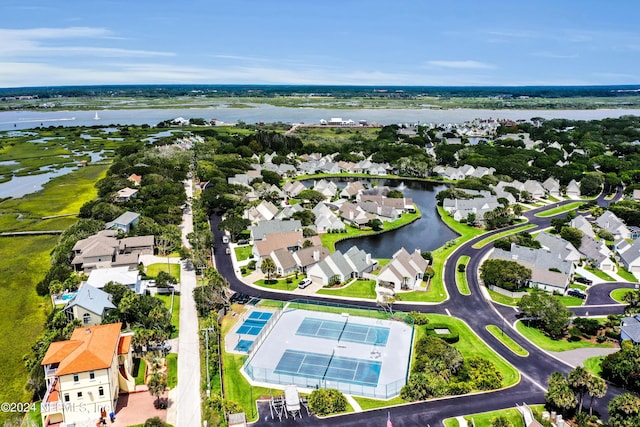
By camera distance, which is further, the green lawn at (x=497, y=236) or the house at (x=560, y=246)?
the green lawn at (x=497, y=236)

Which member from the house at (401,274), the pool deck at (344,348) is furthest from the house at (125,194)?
the house at (401,274)

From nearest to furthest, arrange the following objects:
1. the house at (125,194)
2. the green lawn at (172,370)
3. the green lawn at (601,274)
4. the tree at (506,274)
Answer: the green lawn at (172,370) < the tree at (506,274) < the green lawn at (601,274) < the house at (125,194)

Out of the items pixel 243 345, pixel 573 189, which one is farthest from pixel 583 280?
pixel 573 189

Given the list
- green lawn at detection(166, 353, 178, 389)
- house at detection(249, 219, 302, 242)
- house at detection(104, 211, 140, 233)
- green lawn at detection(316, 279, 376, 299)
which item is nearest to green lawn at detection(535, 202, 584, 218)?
house at detection(249, 219, 302, 242)

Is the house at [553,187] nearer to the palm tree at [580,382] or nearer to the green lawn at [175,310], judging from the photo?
the palm tree at [580,382]

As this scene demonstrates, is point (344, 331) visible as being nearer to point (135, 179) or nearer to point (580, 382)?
point (580, 382)

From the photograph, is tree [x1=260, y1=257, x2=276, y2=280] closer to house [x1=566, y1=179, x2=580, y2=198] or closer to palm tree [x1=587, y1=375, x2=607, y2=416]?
palm tree [x1=587, y1=375, x2=607, y2=416]
